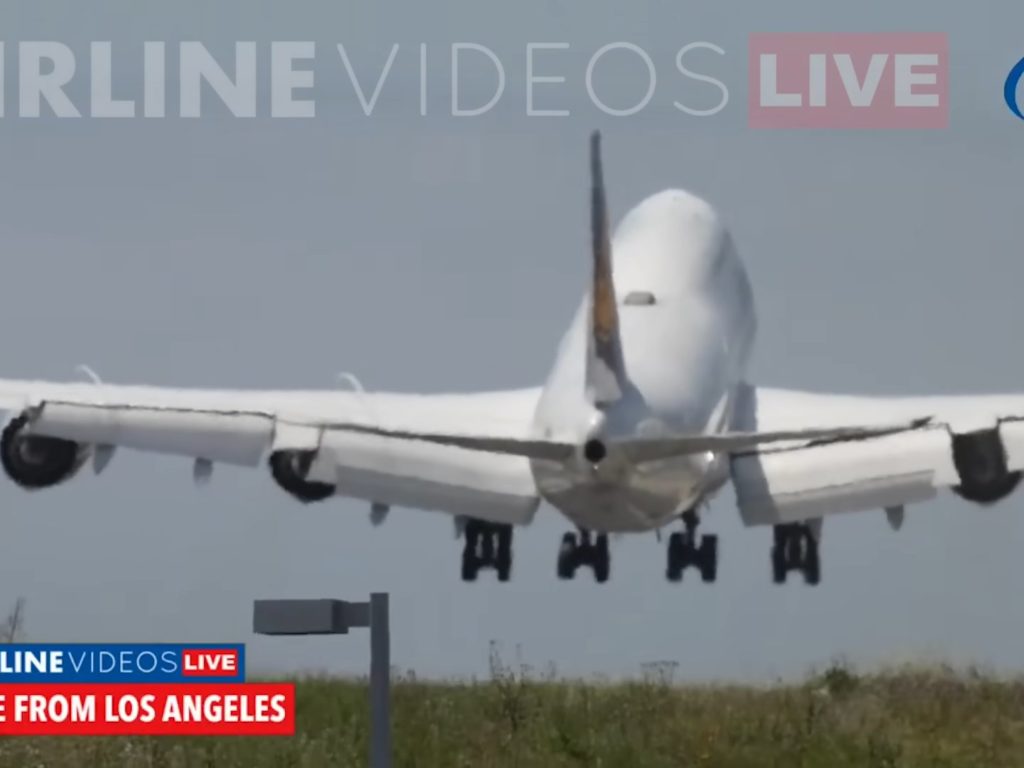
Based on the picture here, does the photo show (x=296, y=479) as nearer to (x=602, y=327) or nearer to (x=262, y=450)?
(x=262, y=450)

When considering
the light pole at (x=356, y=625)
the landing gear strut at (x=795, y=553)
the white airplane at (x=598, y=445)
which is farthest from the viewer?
the landing gear strut at (x=795, y=553)

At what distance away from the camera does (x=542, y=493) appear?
54375 mm

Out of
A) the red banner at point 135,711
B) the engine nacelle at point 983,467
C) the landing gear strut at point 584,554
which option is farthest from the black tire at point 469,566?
the red banner at point 135,711

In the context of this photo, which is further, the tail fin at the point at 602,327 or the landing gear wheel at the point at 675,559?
the landing gear wheel at the point at 675,559

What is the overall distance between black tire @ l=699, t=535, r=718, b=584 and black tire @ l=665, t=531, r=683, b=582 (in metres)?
0.39

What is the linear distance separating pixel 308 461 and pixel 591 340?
931 cm

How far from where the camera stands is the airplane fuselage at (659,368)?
174 ft

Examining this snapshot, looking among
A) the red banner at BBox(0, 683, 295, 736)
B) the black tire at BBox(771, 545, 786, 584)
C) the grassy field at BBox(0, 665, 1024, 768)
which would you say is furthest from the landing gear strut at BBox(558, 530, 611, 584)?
the red banner at BBox(0, 683, 295, 736)

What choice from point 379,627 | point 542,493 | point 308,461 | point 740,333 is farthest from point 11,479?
point 379,627

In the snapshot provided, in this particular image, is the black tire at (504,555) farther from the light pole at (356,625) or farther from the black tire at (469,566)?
the light pole at (356,625)

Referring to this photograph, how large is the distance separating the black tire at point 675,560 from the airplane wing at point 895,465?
177 centimetres

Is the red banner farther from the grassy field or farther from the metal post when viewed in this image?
the metal post

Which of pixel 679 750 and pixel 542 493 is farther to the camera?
pixel 542 493

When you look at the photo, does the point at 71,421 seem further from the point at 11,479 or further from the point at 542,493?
the point at 542,493
